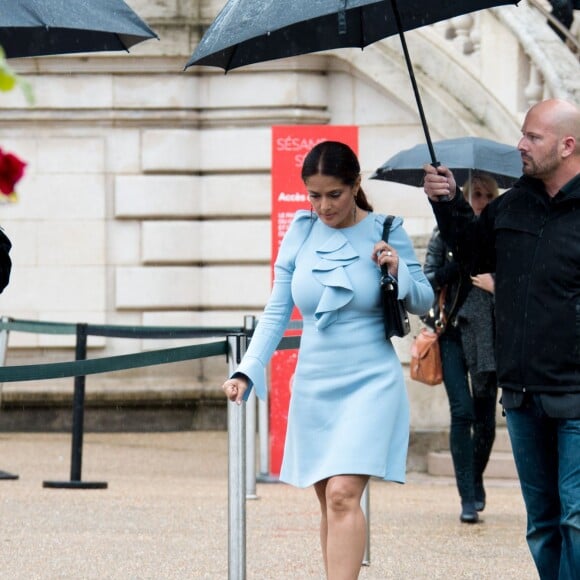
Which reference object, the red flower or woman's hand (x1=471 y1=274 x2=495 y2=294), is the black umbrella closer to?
woman's hand (x1=471 y1=274 x2=495 y2=294)

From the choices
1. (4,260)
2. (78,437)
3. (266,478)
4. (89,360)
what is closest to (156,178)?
(266,478)

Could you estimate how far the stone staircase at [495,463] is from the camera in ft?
35.1

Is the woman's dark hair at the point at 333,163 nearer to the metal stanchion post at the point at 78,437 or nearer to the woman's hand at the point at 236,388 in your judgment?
the woman's hand at the point at 236,388

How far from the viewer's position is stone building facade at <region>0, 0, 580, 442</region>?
13820mm

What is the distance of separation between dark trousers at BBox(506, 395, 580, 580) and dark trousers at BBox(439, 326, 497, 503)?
3133mm

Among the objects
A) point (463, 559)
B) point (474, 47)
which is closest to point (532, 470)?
point (463, 559)

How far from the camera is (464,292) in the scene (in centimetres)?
856

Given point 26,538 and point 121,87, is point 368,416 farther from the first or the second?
point 121,87

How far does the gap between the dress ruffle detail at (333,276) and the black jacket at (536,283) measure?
0.33 metres

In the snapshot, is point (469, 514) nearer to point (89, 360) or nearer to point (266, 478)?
point (266, 478)

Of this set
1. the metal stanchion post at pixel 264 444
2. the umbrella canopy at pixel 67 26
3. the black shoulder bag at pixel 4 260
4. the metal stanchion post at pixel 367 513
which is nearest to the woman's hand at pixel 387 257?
the umbrella canopy at pixel 67 26

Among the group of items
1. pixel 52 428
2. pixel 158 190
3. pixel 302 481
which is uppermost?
pixel 158 190

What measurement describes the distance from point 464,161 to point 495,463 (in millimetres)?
2719

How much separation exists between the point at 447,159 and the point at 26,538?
2919 millimetres
